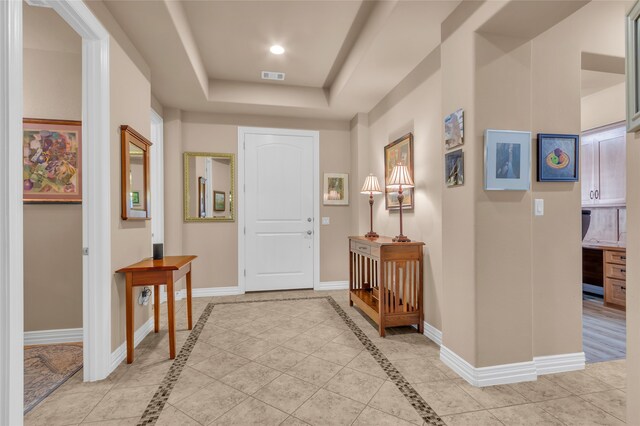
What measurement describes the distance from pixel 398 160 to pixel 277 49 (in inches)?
68.6

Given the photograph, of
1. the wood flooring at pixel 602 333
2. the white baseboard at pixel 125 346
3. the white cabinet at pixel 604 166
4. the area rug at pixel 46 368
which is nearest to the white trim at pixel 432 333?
the wood flooring at pixel 602 333

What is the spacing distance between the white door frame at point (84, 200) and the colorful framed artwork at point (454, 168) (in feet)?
7.91

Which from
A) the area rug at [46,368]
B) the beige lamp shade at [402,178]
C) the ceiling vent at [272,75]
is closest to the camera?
the area rug at [46,368]

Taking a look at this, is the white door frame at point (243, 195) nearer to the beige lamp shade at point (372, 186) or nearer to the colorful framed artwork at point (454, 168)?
the beige lamp shade at point (372, 186)

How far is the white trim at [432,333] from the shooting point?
273 cm

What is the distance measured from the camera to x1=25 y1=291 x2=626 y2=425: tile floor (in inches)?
68.7

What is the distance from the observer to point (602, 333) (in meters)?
2.98

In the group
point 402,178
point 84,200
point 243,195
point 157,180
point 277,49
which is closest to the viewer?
point 84,200

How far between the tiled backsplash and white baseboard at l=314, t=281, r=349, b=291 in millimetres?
3410

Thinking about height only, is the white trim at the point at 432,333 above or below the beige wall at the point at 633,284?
below

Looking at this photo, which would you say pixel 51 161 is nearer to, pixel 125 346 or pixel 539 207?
pixel 125 346

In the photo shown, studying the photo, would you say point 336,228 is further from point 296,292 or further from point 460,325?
point 460,325

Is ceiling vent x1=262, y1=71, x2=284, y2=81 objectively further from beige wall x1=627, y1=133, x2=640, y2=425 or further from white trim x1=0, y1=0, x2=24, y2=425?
beige wall x1=627, y1=133, x2=640, y2=425

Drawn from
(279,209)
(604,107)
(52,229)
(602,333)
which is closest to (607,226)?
(604,107)
